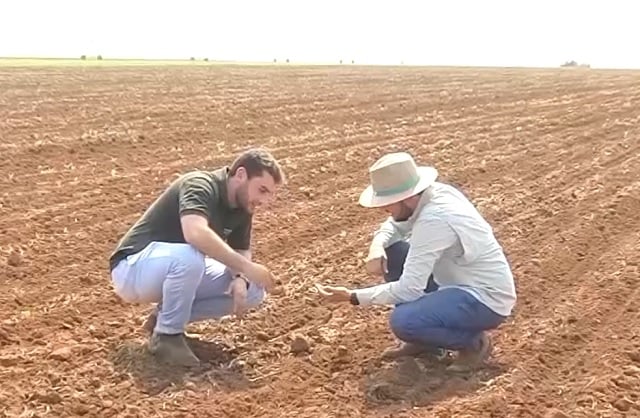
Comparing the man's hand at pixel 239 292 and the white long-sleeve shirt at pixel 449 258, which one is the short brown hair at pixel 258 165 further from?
the white long-sleeve shirt at pixel 449 258

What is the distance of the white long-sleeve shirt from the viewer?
17.2 feet

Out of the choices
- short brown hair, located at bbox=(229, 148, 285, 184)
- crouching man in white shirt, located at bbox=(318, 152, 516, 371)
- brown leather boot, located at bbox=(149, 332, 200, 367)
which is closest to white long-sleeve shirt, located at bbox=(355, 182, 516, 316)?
crouching man in white shirt, located at bbox=(318, 152, 516, 371)

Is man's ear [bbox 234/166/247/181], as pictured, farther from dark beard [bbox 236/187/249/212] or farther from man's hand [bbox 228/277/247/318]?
man's hand [bbox 228/277/247/318]

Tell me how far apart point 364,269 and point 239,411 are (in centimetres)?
299

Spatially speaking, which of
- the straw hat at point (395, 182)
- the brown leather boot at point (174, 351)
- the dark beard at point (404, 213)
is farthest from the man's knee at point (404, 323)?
the brown leather boot at point (174, 351)

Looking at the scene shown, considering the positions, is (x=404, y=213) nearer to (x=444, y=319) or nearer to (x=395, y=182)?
(x=395, y=182)

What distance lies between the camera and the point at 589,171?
41.2 ft

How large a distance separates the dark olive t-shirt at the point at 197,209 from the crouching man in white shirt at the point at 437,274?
65 cm

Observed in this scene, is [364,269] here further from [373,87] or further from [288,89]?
[373,87]

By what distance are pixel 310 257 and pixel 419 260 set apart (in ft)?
9.94

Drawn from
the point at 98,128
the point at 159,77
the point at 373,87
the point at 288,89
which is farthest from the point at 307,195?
the point at 159,77

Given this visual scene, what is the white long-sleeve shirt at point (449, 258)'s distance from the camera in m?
5.23

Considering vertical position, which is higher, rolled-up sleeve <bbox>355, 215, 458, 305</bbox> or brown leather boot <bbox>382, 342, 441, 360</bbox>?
rolled-up sleeve <bbox>355, 215, 458, 305</bbox>

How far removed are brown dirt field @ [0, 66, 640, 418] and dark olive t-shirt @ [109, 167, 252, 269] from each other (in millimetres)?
664
